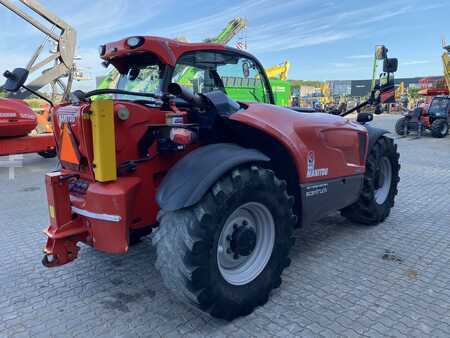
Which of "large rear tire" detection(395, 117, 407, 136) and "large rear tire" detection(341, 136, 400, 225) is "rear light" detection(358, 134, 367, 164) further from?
"large rear tire" detection(395, 117, 407, 136)

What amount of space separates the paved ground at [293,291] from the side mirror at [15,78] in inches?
68.0

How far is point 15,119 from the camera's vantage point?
7.74 meters

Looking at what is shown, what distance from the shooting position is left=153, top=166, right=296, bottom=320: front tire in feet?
7.95

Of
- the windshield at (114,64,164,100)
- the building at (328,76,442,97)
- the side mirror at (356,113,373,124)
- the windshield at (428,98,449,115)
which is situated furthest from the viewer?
the building at (328,76,442,97)

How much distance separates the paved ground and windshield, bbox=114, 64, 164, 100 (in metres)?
1.68

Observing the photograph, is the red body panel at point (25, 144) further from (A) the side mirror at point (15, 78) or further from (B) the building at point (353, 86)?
(B) the building at point (353, 86)

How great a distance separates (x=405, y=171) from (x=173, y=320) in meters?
7.16

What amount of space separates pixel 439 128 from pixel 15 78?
54.1ft

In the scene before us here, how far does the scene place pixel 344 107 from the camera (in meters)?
4.84

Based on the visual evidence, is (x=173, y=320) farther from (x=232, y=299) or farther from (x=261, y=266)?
(x=261, y=266)

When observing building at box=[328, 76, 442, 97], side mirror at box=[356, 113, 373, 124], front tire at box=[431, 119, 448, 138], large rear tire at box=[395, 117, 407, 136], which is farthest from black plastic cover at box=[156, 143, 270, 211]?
building at box=[328, 76, 442, 97]

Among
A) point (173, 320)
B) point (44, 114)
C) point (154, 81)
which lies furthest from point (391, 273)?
point (44, 114)

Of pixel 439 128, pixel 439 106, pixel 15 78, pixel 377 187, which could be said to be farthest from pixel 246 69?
pixel 439 106

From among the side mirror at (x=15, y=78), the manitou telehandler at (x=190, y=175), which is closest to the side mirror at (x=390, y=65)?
the manitou telehandler at (x=190, y=175)
